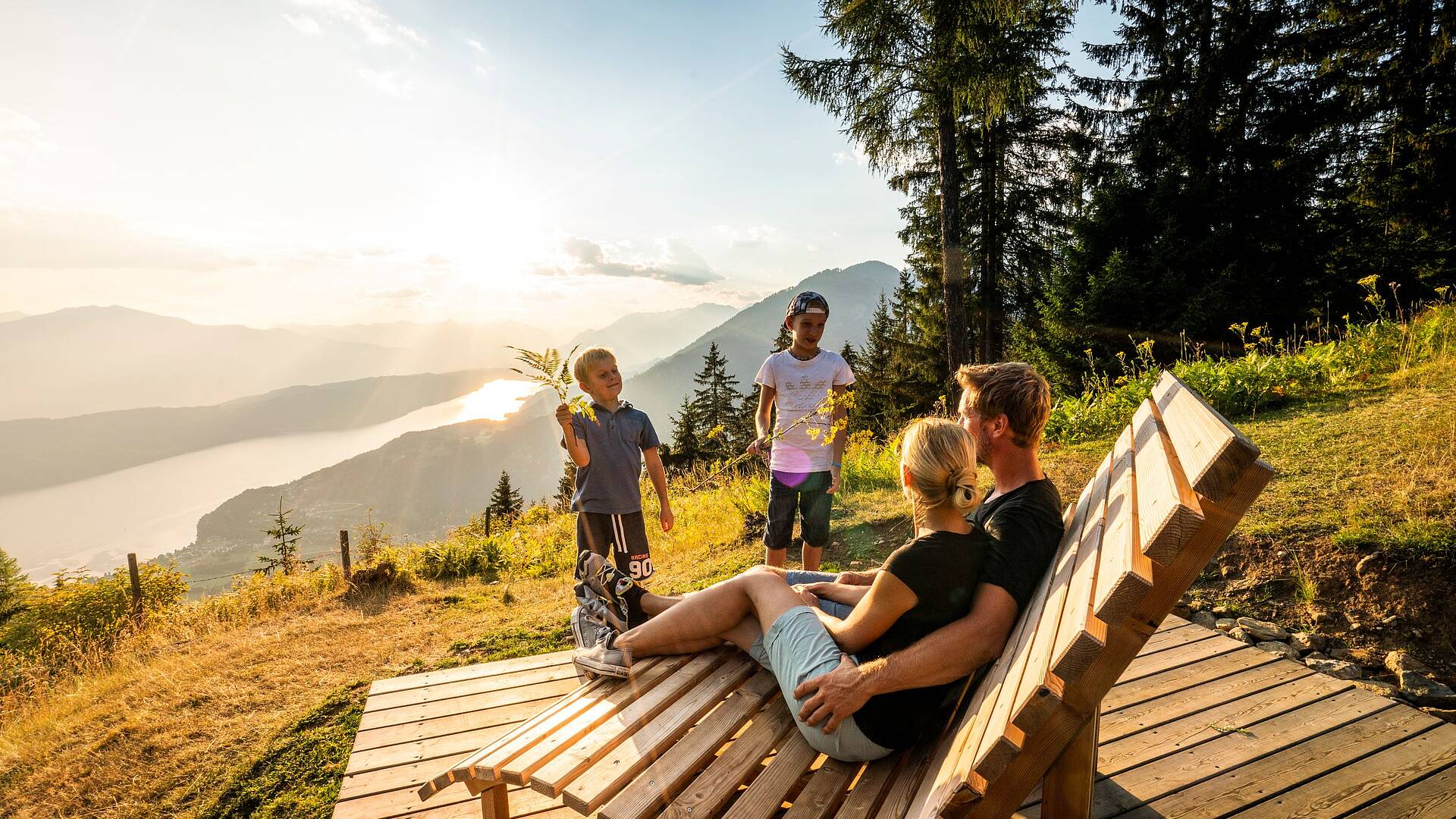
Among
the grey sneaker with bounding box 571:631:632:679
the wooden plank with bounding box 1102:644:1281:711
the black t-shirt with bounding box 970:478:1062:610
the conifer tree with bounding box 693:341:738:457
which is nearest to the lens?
the black t-shirt with bounding box 970:478:1062:610

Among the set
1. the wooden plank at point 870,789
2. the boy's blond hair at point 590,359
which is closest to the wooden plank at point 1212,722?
the wooden plank at point 870,789

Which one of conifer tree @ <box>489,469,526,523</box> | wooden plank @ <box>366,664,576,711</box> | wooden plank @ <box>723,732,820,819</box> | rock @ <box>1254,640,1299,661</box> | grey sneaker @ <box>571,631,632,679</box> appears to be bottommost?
conifer tree @ <box>489,469,526,523</box>

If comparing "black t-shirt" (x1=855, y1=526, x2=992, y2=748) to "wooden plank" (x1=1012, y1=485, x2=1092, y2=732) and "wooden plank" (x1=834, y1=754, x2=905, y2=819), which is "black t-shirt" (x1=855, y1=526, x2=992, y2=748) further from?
"wooden plank" (x1=1012, y1=485, x2=1092, y2=732)

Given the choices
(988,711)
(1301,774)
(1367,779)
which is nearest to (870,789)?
(988,711)

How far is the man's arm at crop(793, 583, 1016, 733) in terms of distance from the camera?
1.78 meters

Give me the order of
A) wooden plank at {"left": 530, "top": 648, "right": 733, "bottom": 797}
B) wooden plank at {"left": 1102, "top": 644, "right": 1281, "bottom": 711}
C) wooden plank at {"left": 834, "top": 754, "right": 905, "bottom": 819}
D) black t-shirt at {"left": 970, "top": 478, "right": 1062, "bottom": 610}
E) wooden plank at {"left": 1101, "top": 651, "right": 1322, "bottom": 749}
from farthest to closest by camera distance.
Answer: wooden plank at {"left": 1102, "top": 644, "right": 1281, "bottom": 711} → wooden plank at {"left": 1101, "top": 651, "right": 1322, "bottom": 749} → black t-shirt at {"left": 970, "top": 478, "right": 1062, "bottom": 610} → wooden plank at {"left": 530, "top": 648, "right": 733, "bottom": 797} → wooden plank at {"left": 834, "top": 754, "right": 905, "bottom": 819}

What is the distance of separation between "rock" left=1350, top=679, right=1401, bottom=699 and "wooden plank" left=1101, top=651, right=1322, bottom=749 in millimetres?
154

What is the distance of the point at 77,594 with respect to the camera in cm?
1708

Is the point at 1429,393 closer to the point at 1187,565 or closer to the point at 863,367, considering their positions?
the point at 1187,565

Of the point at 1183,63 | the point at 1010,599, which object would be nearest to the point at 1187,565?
the point at 1010,599

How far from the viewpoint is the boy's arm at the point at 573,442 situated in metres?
3.45

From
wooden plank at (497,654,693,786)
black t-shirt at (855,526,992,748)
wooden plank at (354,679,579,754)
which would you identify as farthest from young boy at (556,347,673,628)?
black t-shirt at (855,526,992,748)

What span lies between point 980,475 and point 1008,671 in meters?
5.70

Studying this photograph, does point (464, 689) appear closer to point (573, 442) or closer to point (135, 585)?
point (573, 442)
